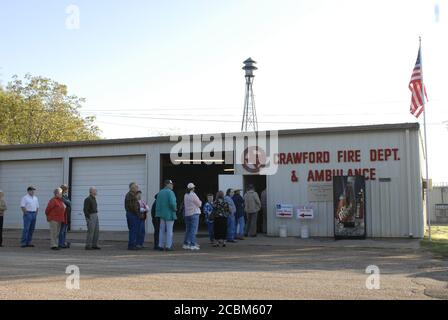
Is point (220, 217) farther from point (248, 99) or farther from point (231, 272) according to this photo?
point (248, 99)

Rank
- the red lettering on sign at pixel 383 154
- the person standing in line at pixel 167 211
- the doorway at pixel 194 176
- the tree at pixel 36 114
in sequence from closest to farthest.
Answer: the person standing in line at pixel 167 211 → the red lettering on sign at pixel 383 154 → the doorway at pixel 194 176 → the tree at pixel 36 114

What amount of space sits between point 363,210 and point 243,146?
5.09 m

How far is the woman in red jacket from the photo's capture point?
14.7 metres

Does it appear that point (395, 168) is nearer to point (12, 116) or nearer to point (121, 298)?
point (121, 298)

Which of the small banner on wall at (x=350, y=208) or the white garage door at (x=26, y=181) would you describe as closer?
the small banner on wall at (x=350, y=208)

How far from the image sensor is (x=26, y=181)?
23469mm

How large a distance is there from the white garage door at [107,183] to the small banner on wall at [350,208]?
25.6ft

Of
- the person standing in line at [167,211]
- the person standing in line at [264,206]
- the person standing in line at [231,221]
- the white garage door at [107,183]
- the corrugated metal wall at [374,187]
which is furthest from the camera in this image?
the white garage door at [107,183]

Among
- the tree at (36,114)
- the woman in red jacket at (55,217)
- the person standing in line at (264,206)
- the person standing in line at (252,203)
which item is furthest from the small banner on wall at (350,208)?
the tree at (36,114)

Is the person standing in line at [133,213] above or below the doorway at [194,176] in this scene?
below

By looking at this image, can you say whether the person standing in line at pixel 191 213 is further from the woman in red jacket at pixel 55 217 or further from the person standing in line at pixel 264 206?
the person standing in line at pixel 264 206

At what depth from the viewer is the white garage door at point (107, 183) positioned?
2144cm
